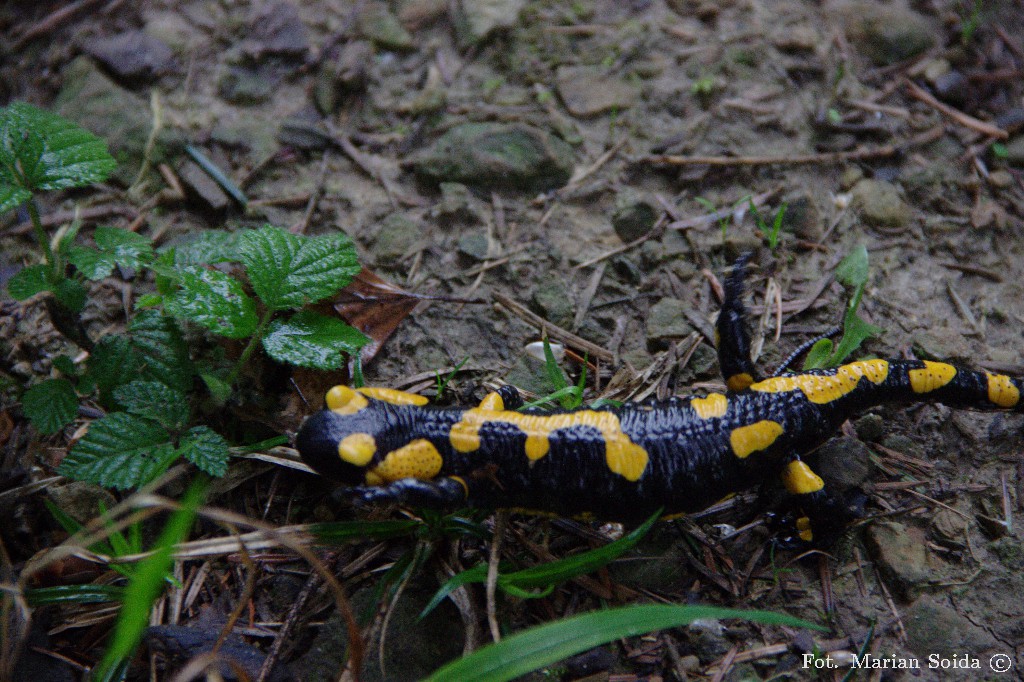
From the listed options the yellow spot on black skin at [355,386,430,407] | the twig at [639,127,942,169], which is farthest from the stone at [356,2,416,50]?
the yellow spot on black skin at [355,386,430,407]

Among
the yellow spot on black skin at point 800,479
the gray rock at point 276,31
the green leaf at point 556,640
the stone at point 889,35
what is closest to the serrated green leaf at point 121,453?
the green leaf at point 556,640

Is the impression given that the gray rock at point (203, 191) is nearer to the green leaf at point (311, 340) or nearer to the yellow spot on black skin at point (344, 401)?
the green leaf at point (311, 340)

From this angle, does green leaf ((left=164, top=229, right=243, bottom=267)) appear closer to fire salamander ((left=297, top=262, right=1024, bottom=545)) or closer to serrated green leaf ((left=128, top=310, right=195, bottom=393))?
serrated green leaf ((left=128, top=310, right=195, bottom=393))

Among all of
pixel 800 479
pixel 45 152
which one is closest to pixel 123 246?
pixel 45 152

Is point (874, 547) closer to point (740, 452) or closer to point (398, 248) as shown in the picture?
point (740, 452)

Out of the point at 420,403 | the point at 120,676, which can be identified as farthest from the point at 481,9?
the point at 120,676

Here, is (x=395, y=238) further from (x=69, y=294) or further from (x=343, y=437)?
(x=69, y=294)
